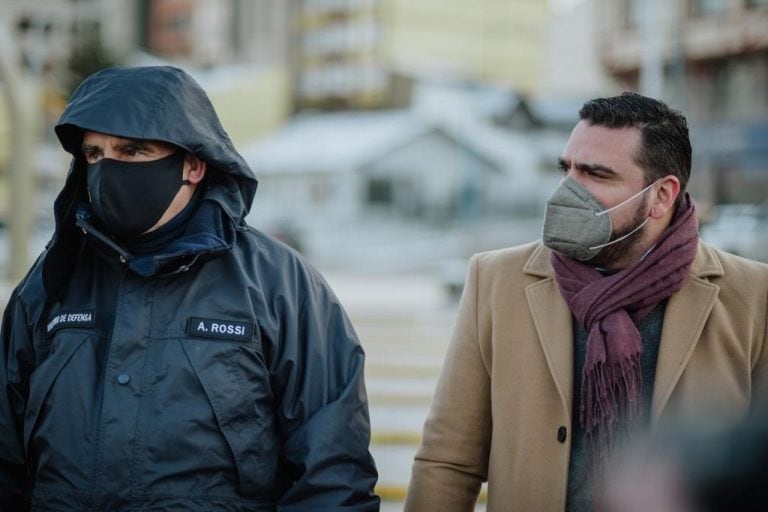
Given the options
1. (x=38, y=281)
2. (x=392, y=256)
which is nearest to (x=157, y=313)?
(x=38, y=281)

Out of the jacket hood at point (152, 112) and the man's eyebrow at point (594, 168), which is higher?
the jacket hood at point (152, 112)

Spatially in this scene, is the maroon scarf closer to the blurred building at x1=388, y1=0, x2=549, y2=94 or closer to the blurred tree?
the blurred tree

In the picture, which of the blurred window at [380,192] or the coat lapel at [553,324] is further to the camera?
the blurred window at [380,192]

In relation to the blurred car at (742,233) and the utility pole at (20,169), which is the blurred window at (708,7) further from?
the utility pole at (20,169)

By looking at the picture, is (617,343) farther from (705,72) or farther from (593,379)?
(705,72)

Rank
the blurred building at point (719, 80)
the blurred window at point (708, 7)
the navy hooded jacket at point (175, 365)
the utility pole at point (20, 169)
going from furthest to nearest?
the blurred window at point (708, 7) → the blurred building at point (719, 80) → the utility pole at point (20, 169) → the navy hooded jacket at point (175, 365)

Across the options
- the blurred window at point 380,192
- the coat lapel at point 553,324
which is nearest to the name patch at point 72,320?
the coat lapel at point 553,324

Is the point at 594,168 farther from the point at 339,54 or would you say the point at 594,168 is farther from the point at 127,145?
the point at 339,54

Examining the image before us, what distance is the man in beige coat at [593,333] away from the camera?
2945 millimetres

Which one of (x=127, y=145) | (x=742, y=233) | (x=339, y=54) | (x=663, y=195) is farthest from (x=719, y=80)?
(x=127, y=145)

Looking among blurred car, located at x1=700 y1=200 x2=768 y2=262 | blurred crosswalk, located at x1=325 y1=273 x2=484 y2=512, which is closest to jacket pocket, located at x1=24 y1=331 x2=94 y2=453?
blurred crosswalk, located at x1=325 y1=273 x2=484 y2=512

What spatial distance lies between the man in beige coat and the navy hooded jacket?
37 cm

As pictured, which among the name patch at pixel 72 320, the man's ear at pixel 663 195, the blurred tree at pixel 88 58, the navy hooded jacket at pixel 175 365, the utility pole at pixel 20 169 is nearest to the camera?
the navy hooded jacket at pixel 175 365

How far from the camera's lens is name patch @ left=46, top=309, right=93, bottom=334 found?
289cm
